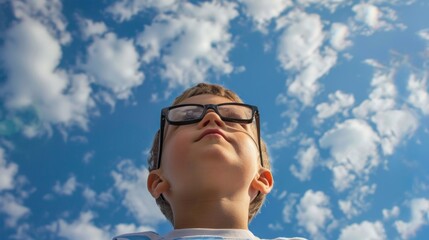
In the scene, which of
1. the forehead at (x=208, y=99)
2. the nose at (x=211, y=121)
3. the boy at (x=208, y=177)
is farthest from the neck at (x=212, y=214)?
the forehead at (x=208, y=99)

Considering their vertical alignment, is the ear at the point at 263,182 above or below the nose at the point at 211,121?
below

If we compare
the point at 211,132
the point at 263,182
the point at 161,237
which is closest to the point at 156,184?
the point at 161,237

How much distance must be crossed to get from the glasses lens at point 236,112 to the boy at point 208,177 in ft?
0.08

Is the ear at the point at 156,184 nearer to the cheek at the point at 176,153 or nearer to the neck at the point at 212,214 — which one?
the cheek at the point at 176,153

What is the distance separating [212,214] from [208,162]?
0.44 metres

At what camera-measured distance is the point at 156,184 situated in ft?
13.2

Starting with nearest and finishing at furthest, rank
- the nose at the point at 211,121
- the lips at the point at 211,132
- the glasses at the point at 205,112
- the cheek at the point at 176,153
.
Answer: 1. the cheek at the point at 176,153
2. the lips at the point at 211,132
3. the nose at the point at 211,121
4. the glasses at the point at 205,112

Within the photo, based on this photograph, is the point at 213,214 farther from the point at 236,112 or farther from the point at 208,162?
the point at 236,112

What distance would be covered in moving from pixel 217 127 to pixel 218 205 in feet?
2.65

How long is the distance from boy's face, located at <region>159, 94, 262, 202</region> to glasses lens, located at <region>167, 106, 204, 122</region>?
0.22m

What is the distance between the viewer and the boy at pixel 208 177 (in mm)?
3402

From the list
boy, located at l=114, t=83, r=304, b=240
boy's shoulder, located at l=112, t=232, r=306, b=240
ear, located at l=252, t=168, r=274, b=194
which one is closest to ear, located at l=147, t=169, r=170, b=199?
boy, located at l=114, t=83, r=304, b=240

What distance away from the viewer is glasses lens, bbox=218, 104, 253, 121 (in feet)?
13.7

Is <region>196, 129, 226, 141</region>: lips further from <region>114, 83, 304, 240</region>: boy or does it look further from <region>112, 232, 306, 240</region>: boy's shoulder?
<region>112, 232, 306, 240</region>: boy's shoulder
